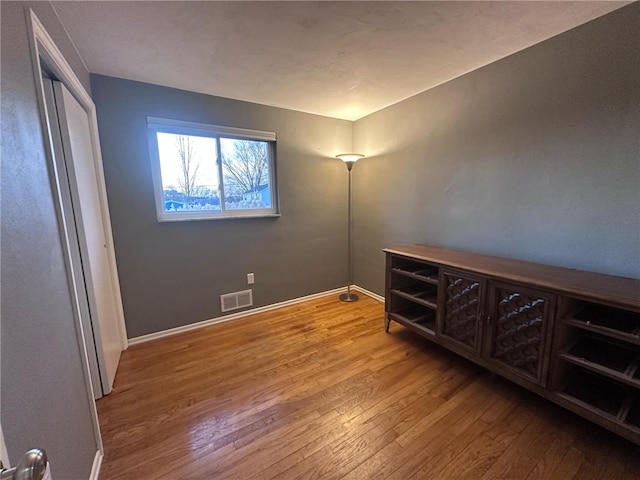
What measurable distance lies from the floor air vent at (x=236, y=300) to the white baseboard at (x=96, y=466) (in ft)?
5.05

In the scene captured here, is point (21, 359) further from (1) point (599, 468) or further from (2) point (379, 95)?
(2) point (379, 95)

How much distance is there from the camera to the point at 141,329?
247 cm

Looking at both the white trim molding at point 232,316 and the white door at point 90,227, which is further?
the white trim molding at point 232,316

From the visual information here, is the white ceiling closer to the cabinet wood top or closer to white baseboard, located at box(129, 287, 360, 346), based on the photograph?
Answer: the cabinet wood top

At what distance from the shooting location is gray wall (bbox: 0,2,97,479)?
743 millimetres

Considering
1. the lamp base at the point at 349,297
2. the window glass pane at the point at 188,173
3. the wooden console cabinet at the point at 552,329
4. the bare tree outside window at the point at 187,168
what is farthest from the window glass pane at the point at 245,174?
the wooden console cabinet at the point at 552,329

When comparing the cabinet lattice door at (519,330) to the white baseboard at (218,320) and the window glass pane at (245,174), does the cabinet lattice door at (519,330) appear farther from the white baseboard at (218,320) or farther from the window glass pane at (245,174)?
the window glass pane at (245,174)

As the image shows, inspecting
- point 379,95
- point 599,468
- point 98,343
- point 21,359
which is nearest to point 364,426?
point 599,468

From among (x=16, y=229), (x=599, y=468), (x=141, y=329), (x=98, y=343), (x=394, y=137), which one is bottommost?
(x=599, y=468)

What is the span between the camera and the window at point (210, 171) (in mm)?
2465

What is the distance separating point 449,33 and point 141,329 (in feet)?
11.0

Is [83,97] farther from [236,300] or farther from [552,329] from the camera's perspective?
[552,329]

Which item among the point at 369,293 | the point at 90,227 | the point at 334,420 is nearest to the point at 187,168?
the point at 90,227

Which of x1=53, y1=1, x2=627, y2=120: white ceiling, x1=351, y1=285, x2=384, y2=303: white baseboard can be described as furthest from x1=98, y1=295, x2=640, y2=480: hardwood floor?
x1=53, y1=1, x2=627, y2=120: white ceiling
